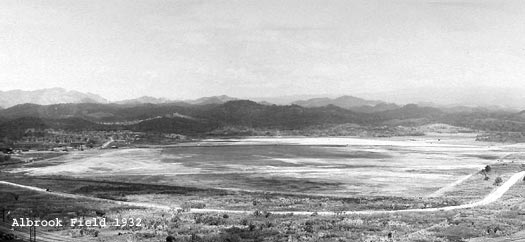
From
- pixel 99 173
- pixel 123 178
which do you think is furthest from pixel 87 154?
pixel 123 178

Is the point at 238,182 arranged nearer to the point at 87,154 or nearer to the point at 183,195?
the point at 183,195

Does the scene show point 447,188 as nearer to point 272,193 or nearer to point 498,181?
point 498,181

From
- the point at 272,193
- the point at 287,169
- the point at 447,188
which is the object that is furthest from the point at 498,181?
the point at 287,169

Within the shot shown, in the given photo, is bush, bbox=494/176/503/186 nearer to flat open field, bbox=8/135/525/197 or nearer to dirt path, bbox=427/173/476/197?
dirt path, bbox=427/173/476/197

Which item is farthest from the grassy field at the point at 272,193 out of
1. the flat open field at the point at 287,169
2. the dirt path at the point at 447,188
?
the dirt path at the point at 447,188

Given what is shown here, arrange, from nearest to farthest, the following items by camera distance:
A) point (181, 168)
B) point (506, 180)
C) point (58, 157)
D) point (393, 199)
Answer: point (393, 199) → point (506, 180) → point (181, 168) → point (58, 157)

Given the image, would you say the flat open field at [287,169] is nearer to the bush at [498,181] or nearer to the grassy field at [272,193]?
the grassy field at [272,193]

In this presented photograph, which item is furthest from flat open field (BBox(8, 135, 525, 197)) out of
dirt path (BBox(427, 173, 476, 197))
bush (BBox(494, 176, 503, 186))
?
bush (BBox(494, 176, 503, 186))

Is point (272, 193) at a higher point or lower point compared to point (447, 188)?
higher
